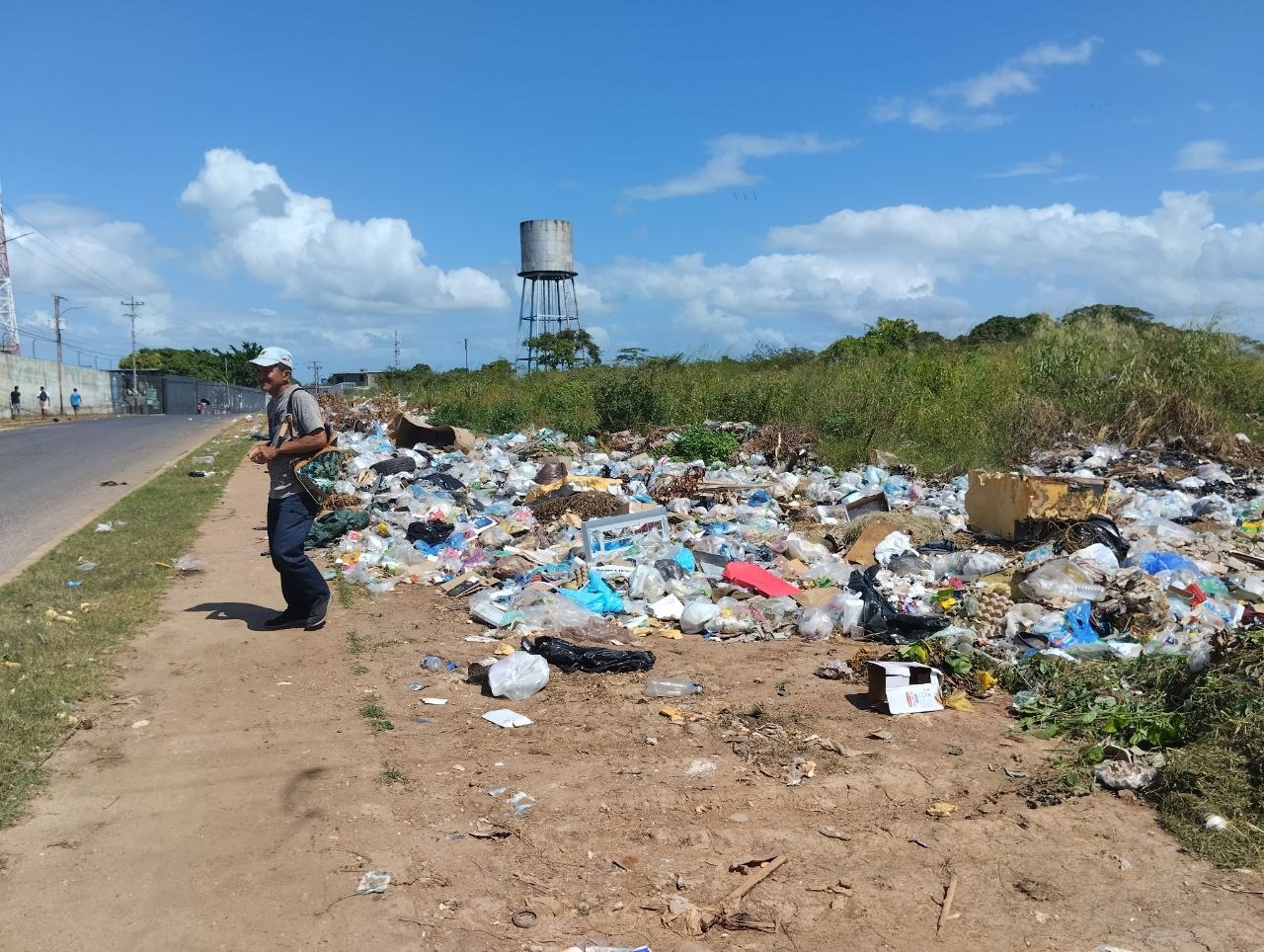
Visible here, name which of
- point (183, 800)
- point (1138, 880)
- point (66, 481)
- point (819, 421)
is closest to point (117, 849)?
point (183, 800)

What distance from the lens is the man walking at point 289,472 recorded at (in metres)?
5.46

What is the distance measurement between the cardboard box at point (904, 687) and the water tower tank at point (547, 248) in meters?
31.1

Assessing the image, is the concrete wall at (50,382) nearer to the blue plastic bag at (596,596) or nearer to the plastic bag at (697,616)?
the blue plastic bag at (596,596)

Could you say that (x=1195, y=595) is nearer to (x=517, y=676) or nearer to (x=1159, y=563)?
(x=1159, y=563)

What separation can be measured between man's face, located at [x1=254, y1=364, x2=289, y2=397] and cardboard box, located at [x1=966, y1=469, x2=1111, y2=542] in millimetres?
5575

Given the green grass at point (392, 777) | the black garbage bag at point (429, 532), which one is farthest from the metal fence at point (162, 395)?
the green grass at point (392, 777)

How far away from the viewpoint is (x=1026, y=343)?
1633 centimetres

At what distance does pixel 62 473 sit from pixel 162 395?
41.6 m

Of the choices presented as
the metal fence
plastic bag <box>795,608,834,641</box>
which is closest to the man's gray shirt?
plastic bag <box>795,608,834,641</box>

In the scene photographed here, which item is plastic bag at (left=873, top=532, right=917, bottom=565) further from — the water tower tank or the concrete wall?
the concrete wall

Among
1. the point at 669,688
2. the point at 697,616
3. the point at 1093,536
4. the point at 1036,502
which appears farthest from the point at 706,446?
the point at 669,688

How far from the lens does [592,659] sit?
5035mm

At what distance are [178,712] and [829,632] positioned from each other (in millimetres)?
3587

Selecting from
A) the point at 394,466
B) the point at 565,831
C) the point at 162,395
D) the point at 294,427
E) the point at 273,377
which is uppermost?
the point at 162,395
